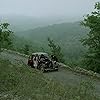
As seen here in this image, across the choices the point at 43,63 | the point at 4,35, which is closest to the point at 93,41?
the point at 43,63

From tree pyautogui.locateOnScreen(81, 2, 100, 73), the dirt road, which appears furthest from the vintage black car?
tree pyautogui.locateOnScreen(81, 2, 100, 73)

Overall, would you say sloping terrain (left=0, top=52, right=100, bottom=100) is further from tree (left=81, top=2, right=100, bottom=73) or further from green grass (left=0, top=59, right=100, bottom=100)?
tree (left=81, top=2, right=100, bottom=73)

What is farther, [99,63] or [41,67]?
[99,63]

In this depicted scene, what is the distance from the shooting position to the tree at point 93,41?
3569 cm

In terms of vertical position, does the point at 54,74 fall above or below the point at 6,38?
below

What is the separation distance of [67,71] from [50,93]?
14.3 metres

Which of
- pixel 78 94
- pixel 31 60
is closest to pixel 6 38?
pixel 78 94

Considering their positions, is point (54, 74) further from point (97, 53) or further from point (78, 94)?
point (78, 94)

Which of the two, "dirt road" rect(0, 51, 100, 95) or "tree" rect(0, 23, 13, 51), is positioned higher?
"tree" rect(0, 23, 13, 51)

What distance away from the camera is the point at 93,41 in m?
37.3

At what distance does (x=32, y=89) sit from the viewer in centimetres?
1465

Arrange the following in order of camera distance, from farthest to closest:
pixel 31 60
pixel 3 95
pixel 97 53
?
1. pixel 97 53
2. pixel 31 60
3. pixel 3 95

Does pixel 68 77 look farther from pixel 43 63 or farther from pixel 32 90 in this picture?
pixel 32 90

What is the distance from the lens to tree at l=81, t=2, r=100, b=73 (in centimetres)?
3569
